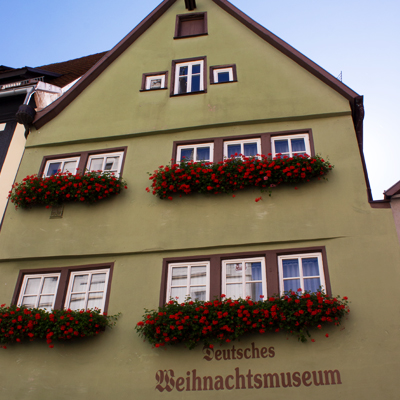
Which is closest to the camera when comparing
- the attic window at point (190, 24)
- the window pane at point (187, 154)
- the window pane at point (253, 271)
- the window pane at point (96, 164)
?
the window pane at point (253, 271)

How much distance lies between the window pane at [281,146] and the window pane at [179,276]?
3.16 meters

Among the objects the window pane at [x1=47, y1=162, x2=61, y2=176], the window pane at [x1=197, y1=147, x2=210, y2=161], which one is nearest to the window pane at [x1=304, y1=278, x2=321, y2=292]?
the window pane at [x1=197, y1=147, x2=210, y2=161]

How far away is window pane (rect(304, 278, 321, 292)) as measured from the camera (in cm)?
844

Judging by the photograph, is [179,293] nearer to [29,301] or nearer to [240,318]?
[240,318]

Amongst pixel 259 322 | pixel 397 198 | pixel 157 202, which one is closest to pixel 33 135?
pixel 157 202

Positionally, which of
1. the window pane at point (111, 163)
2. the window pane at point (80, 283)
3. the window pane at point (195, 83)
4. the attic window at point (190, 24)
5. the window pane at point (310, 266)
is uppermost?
the attic window at point (190, 24)

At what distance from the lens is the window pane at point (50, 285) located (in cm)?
948

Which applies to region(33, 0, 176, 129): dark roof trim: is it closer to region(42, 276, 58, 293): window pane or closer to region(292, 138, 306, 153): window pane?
region(42, 276, 58, 293): window pane

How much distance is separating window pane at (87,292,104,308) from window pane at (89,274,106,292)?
4.6 inches

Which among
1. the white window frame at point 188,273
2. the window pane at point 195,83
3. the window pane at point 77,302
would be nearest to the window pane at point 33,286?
the window pane at point 77,302

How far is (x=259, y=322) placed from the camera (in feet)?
25.9

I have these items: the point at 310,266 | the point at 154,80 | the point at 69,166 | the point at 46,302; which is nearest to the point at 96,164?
the point at 69,166

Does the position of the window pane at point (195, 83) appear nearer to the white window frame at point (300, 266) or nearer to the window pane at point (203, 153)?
the window pane at point (203, 153)

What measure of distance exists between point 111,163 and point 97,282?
113 inches
